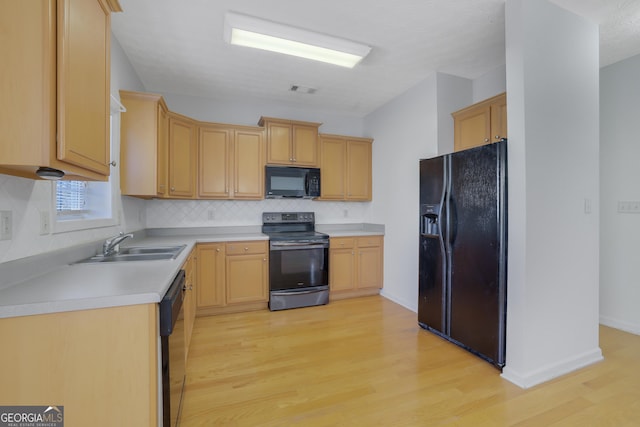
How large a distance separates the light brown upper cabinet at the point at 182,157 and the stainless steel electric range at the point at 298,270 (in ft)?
3.84

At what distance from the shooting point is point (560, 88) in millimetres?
2002

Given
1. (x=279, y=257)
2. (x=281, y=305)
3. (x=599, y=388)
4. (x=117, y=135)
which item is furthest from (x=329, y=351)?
(x=117, y=135)

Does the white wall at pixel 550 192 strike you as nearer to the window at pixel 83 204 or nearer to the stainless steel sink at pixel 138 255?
the stainless steel sink at pixel 138 255

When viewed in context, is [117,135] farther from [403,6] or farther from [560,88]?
[560,88]

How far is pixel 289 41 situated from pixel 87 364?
2.45 meters

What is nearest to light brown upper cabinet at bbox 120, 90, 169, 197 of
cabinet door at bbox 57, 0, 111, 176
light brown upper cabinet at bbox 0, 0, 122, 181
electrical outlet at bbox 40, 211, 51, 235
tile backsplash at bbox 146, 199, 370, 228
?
tile backsplash at bbox 146, 199, 370, 228

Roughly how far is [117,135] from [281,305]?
2.39 meters

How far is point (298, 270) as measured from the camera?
331 cm

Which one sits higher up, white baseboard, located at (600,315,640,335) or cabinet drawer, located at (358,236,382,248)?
cabinet drawer, located at (358,236,382,248)

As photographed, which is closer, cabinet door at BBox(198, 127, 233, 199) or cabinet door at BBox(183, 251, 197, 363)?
cabinet door at BBox(183, 251, 197, 363)

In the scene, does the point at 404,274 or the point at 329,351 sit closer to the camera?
the point at 329,351

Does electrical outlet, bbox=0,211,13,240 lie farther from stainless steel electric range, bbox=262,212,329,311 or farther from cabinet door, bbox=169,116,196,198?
stainless steel electric range, bbox=262,212,329,311

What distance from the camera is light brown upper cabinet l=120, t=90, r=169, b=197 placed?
240cm
